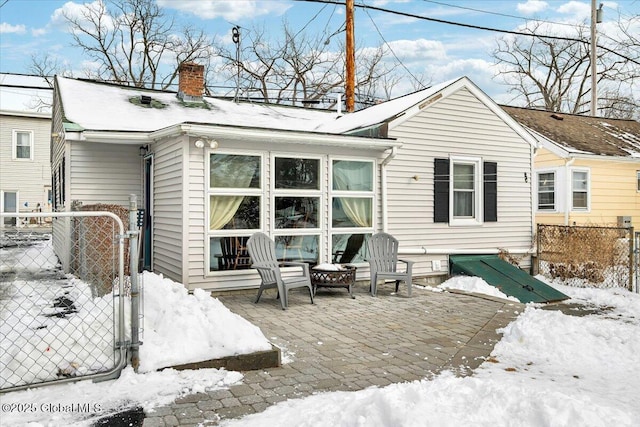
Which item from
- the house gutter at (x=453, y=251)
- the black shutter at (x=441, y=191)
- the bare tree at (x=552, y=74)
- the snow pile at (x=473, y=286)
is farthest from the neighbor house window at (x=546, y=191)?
the bare tree at (x=552, y=74)

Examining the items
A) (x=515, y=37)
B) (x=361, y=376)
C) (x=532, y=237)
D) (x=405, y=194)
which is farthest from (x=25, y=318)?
(x=515, y=37)

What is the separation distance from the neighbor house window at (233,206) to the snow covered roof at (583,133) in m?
9.74

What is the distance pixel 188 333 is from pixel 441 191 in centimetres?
666

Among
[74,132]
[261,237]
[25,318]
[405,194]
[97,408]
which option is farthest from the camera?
[405,194]

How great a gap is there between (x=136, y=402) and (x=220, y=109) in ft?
31.0

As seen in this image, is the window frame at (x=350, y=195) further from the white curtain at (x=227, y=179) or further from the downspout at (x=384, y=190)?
the white curtain at (x=227, y=179)

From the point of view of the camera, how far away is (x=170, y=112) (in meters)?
10.8

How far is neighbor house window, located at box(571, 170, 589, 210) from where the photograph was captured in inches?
545

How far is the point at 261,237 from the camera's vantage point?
23.9 ft

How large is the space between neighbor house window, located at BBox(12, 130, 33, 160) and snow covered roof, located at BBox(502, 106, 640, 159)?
67.7 feet

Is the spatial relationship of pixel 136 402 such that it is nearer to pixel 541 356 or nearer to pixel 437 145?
pixel 541 356

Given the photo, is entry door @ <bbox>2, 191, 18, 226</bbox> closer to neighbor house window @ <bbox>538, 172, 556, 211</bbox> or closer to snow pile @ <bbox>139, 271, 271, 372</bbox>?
snow pile @ <bbox>139, 271, 271, 372</bbox>

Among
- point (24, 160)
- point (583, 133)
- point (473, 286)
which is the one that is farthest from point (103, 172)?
point (24, 160)

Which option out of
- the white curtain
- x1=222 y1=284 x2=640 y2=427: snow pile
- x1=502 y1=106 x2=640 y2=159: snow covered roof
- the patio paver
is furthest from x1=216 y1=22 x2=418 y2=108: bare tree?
x1=222 y1=284 x2=640 y2=427: snow pile
